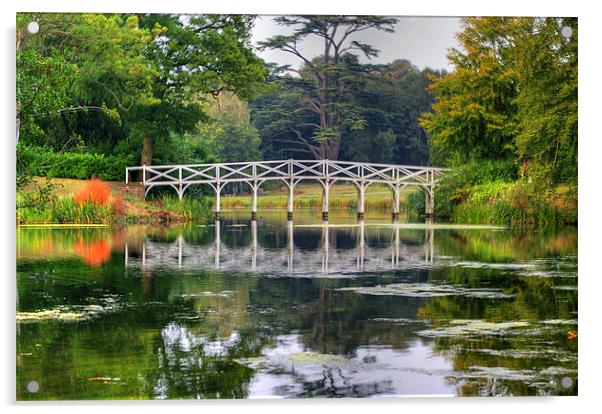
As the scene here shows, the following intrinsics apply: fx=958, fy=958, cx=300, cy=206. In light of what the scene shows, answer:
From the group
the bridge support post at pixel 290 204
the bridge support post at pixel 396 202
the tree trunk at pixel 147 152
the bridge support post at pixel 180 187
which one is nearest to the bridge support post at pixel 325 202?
the bridge support post at pixel 290 204

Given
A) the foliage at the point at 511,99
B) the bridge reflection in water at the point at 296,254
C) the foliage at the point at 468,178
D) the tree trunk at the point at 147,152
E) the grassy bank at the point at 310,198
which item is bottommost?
the bridge reflection in water at the point at 296,254

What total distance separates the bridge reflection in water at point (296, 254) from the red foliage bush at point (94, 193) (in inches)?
33.1

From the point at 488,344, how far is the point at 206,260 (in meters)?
4.51

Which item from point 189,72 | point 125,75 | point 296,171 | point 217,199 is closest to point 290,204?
point 296,171

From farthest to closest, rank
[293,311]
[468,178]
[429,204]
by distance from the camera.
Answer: [429,204]
[468,178]
[293,311]

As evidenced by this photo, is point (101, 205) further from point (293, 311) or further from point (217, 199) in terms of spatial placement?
point (293, 311)

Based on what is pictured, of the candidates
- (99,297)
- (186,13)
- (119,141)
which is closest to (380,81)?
(186,13)

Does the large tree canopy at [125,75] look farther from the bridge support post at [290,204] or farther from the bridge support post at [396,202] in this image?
the bridge support post at [396,202]

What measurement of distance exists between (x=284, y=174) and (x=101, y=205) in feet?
7.40

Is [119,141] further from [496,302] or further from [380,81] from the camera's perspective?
[496,302]

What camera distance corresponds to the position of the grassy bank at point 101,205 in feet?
31.8

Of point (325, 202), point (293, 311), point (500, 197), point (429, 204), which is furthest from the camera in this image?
point (500, 197)

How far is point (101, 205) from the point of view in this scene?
1116 centimetres

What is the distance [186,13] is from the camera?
9258 mm
